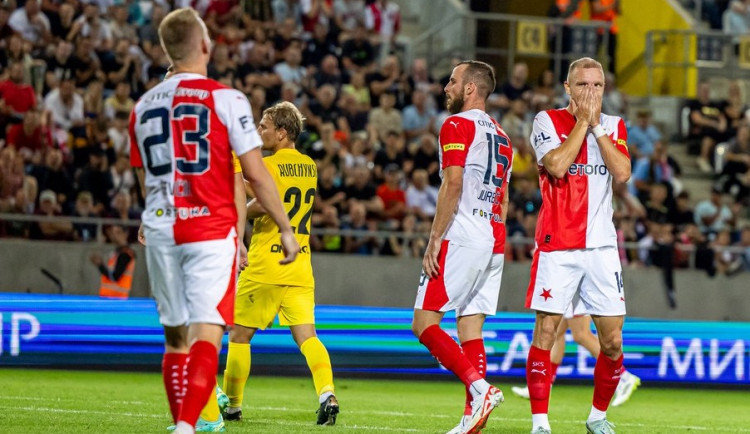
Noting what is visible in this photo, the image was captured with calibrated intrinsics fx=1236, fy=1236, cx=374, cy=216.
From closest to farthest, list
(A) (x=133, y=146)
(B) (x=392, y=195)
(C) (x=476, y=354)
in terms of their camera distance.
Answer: (A) (x=133, y=146) < (C) (x=476, y=354) < (B) (x=392, y=195)

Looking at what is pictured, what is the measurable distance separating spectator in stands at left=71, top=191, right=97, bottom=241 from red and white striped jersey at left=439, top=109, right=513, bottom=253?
27.8 ft

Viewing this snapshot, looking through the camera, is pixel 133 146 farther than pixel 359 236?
No

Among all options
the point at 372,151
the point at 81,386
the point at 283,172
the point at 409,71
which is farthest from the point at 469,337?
the point at 409,71

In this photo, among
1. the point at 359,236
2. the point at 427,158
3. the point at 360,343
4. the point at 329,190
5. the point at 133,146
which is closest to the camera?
the point at 133,146

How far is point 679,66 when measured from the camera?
73.8 feet

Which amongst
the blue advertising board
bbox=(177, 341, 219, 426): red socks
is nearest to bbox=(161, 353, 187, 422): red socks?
bbox=(177, 341, 219, 426): red socks

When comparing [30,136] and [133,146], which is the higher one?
[133,146]

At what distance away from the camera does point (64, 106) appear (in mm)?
16375

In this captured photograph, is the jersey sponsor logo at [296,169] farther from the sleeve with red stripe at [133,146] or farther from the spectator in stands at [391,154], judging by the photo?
the spectator in stands at [391,154]

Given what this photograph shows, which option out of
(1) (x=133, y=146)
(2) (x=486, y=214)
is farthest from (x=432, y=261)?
(1) (x=133, y=146)

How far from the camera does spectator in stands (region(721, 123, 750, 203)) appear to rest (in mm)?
20250

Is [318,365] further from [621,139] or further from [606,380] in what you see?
[621,139]

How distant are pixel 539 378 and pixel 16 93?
10.5 m

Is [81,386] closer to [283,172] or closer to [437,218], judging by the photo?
[283,172]
